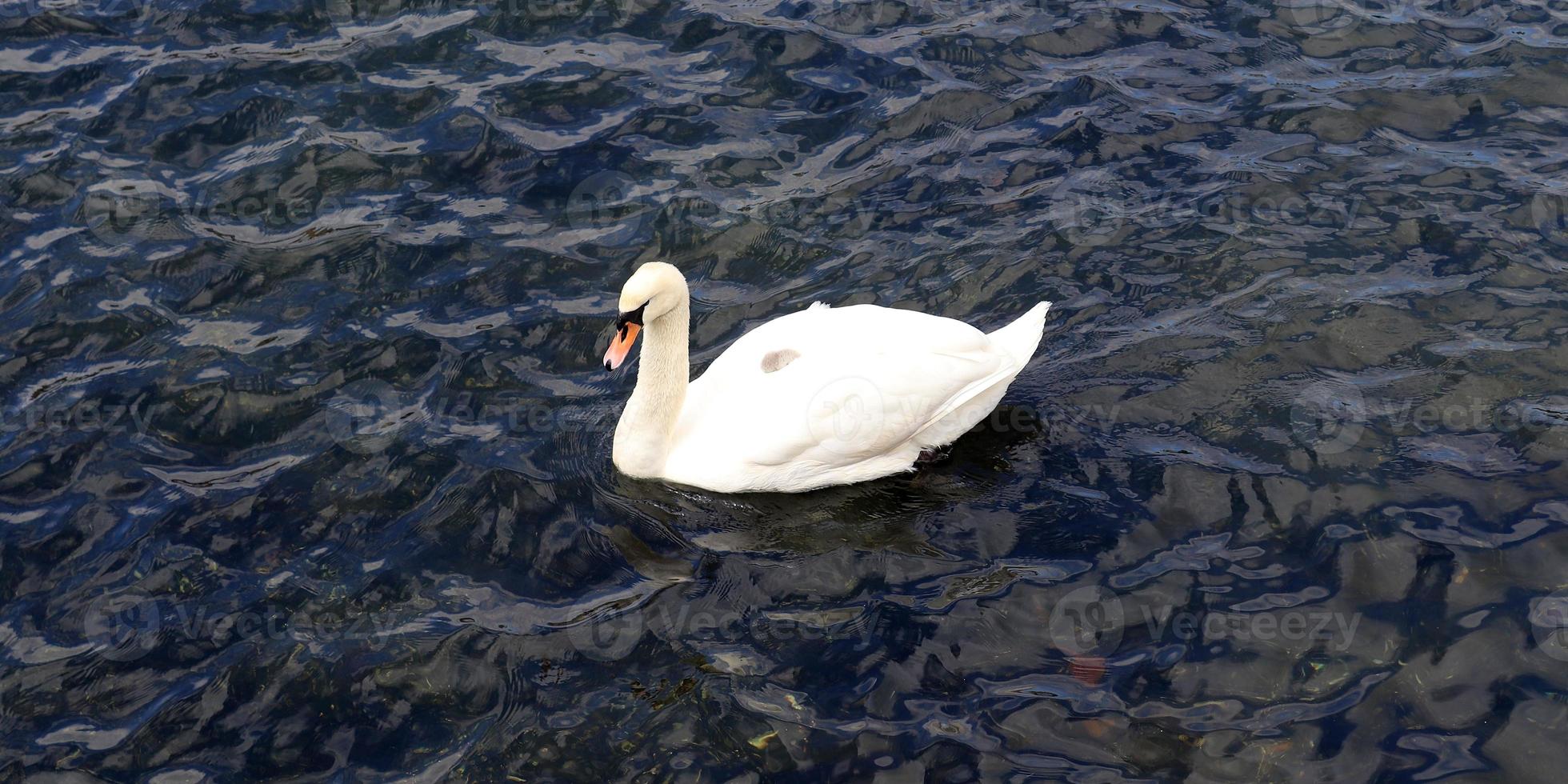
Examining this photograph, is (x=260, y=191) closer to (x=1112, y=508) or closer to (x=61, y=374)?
(x=61, y=374)

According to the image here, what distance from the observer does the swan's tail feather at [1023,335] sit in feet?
26.7

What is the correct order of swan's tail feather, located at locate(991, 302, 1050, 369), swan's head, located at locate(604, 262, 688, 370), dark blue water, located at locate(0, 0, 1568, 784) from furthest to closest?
1. swan's tail feather, located at locate(991, 302, 1050, 369)
2. swan's head, located at locate(604, 262, 688, 370)
3. dark blue water, located at locate(0, 0, 1568, 784)

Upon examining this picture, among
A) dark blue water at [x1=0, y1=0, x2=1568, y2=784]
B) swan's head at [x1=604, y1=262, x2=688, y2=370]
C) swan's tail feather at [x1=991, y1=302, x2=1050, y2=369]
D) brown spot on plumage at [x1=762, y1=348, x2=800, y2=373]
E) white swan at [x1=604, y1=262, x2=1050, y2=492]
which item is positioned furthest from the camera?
swan's tail feather at [x1=991, y1=302, x2=1050, y2=369]

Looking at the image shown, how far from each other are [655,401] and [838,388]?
1083 millimetres

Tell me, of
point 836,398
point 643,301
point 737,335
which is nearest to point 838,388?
point 836,398

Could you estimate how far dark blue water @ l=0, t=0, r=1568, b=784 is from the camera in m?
6.56

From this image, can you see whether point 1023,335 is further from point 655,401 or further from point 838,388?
point 655,401

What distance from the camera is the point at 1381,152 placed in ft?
33.1

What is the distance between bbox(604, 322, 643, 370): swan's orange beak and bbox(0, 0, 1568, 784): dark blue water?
3.01 ft

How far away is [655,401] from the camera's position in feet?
26.0

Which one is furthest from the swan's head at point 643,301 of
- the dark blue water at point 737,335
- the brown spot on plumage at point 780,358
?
the dark blue water at point 737,335

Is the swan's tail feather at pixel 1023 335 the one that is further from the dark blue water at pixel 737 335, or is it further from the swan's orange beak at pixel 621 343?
the swan's orange beak at pixel 621 343

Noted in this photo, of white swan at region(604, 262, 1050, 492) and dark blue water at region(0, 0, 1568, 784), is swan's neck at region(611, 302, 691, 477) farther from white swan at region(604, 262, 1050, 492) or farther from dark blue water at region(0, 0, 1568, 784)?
dark blue water at region(0, 0, 1568, 784)

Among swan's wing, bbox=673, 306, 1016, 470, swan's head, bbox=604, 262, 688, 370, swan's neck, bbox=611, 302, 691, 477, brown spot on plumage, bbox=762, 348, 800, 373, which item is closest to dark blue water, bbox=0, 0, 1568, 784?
swan's neck, bbox=611, 302, 691, 477
